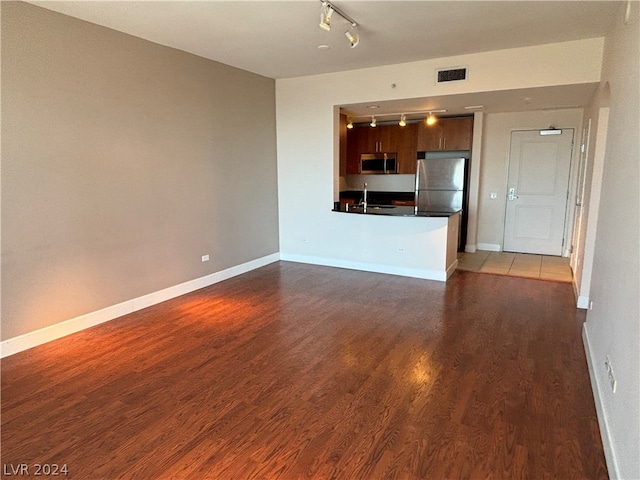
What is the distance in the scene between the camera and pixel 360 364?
306cm

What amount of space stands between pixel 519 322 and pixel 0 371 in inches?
177

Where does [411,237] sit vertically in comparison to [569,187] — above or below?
below

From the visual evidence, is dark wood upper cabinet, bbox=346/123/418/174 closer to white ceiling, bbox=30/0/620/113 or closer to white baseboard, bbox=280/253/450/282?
white baseboard, bbox=280/253/450/282

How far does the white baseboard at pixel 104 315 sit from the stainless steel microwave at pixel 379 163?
141 inches

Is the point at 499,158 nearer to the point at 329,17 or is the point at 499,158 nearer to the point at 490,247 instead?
the point at 490,247

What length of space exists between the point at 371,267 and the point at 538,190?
3.45 metres

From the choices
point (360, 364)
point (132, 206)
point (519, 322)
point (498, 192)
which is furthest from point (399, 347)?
point (498, 192)

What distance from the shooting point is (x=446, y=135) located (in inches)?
275

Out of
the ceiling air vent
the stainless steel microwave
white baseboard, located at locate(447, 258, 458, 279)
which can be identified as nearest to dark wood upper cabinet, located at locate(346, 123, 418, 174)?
the stainless steel microwave

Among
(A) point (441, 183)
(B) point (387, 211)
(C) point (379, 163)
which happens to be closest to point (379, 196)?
(C) point (379, 163)

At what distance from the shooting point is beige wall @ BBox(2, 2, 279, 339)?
3186 mm

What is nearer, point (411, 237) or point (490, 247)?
point (411, 237)

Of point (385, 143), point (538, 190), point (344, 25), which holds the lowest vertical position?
point (538, 190)

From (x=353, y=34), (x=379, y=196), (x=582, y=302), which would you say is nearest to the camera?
(x=353, y=34)
